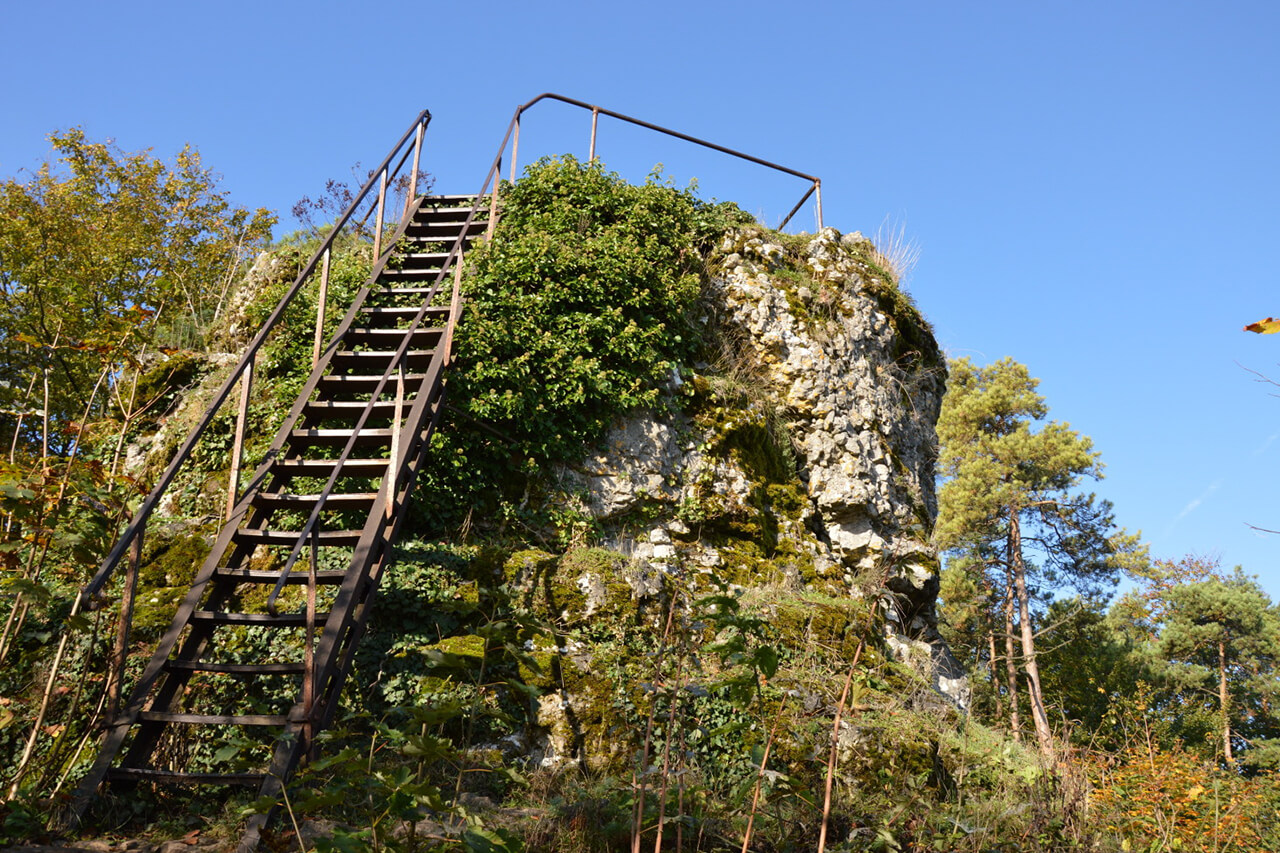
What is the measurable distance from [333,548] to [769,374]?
17.8 feet

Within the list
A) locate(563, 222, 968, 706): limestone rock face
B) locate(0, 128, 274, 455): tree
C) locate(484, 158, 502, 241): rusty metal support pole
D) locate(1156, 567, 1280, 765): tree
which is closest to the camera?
locate(563, 222, 968, 706): limestone rock face

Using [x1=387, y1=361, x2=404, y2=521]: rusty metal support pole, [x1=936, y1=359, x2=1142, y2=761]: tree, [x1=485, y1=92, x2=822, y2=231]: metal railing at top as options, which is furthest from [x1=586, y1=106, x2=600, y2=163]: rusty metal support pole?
[x1=936, y1=359, x2=1142, y2=761]: tree

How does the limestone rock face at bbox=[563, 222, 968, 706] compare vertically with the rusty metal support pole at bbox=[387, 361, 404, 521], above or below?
above

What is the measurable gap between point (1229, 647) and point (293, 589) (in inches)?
1151

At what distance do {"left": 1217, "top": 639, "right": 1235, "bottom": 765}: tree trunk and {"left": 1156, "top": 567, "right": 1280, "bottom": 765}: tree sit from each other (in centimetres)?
3

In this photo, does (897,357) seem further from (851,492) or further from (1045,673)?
(1045,673)

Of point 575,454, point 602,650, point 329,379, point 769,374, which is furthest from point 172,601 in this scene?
point 769,374

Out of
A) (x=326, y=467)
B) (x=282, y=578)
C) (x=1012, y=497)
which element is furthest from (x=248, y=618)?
(x=1012, y=497)

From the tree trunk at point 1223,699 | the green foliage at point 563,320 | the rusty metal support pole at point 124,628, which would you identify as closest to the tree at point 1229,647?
the tree trunk at point 1223,699

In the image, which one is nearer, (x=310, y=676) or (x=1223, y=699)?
(x=310, y=676)

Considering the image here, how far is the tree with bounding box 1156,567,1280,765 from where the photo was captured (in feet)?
82.3

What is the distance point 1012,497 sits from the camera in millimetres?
24938

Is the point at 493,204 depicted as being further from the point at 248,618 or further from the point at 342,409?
the point at 248,618

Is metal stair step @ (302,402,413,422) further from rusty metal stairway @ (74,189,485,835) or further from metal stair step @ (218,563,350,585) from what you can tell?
metal stair step @ (218,563,350,585)
